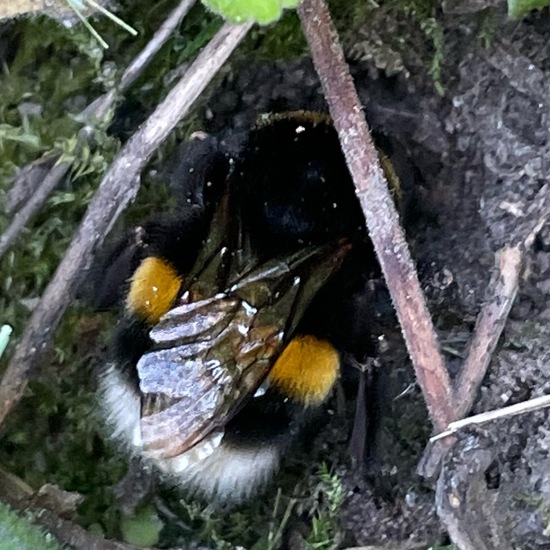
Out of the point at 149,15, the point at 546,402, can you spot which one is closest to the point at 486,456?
the point at 546,402

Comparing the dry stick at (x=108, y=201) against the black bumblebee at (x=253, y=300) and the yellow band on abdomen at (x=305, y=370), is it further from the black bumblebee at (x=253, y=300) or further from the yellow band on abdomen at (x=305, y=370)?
the yellow band on abdomen at (x=305, y=370)

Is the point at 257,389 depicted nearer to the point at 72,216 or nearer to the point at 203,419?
the point at 203,419

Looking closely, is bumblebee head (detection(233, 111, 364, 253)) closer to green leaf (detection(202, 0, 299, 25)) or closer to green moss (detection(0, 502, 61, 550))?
green leaf (detection(202, 0, 299, 25))

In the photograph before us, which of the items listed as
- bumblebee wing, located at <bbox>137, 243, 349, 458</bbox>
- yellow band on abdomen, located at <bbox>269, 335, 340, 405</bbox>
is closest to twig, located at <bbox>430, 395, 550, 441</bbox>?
yellow band on abdomen, located at <bbox>269, 335, 340, 405</bbox>

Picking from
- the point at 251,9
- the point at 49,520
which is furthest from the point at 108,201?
the point at 49,520

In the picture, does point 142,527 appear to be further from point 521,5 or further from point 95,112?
point 521,5

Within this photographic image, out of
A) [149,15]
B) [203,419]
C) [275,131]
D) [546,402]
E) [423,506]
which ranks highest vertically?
[149,15]
